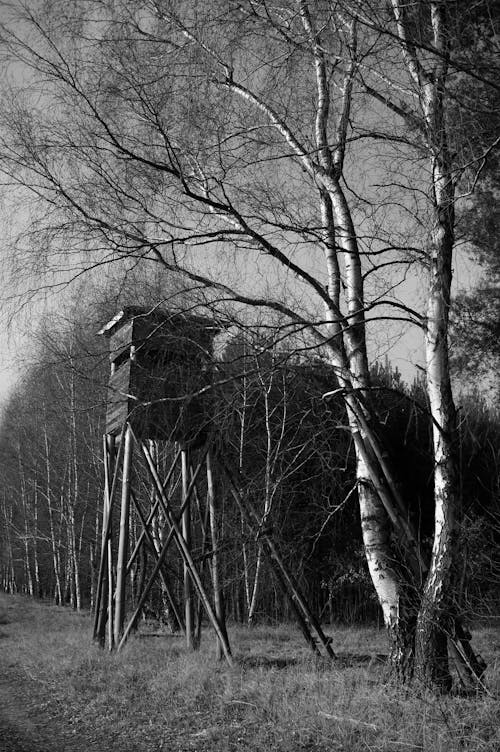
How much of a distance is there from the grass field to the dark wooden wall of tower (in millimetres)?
2657

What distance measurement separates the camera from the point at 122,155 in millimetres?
6496

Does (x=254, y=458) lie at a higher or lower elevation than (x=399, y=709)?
higher

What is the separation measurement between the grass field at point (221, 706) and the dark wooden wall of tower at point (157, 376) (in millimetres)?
2657

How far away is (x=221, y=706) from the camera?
6121 millimetres

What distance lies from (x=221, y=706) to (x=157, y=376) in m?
4.67

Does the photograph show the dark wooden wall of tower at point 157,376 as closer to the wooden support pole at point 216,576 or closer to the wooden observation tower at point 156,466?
the wooden observation tower at point 156,466

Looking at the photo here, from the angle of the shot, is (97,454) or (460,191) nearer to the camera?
(460,191)

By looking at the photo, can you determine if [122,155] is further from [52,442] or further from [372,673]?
[52,442]

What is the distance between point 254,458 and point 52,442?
1283cm

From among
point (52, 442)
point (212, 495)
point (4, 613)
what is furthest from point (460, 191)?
point (52, 442)

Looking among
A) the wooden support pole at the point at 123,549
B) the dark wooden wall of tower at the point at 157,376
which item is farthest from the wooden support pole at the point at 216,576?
the wooden support pole at the point at 123,549

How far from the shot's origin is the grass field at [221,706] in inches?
191

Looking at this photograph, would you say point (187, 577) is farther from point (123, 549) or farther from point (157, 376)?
point (157, 376)

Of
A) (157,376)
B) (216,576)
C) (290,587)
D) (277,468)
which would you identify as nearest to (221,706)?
(290,587)
